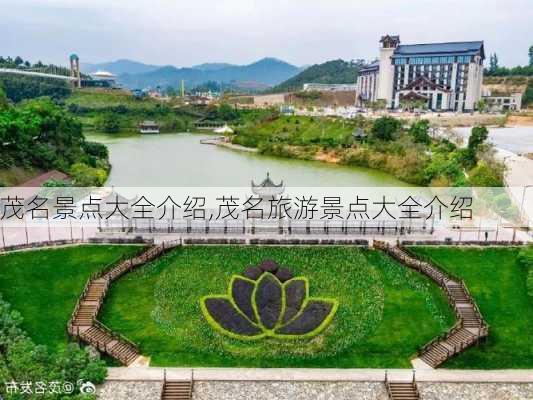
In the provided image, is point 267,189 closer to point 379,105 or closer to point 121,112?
point 379,105

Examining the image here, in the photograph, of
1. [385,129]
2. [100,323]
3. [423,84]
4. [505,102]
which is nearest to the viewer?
[100,323]

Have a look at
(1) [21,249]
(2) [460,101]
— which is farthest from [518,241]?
(2) [460,101]

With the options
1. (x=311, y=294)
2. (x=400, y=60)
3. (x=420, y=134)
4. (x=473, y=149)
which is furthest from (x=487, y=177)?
(x=400, y=60)

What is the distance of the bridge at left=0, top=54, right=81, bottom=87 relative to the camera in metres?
113

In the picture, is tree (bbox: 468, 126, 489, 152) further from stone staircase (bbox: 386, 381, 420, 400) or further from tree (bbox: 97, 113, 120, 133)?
tree (bbox: 97, 113, 120, 133)

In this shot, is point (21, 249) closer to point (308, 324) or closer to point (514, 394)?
point (308, 324)

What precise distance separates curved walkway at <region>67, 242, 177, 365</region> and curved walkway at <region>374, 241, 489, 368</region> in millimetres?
11216

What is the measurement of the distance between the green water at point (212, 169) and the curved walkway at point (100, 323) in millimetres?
22497

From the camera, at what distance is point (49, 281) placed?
76.1 feet

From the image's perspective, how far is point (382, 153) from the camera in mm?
56125

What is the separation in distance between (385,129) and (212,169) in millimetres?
22092

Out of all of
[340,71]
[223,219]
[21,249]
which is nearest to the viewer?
[21,249]

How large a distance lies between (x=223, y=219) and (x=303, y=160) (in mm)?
35902

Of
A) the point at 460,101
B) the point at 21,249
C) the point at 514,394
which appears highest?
the point at 460,101
